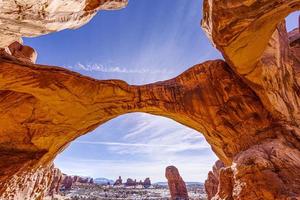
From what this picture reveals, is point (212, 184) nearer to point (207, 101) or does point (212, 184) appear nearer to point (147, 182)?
point (207, 101)

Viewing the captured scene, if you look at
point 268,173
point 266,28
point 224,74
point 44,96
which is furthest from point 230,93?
point 44,96

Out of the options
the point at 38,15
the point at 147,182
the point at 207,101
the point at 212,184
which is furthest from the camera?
the point at 147,182

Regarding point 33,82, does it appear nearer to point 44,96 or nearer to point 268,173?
point 44,96

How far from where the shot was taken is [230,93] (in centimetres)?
1027

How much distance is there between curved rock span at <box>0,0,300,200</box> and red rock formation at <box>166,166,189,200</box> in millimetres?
36372

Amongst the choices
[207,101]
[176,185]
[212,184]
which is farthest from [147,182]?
[207,101]

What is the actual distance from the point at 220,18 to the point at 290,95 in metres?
5.12

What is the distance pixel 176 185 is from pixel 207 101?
130 feet

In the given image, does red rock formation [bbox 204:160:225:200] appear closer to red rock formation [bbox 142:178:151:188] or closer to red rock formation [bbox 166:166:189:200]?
red rock formation [bbox 166:166:189:200]

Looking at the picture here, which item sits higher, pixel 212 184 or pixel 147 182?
pixel 147 182

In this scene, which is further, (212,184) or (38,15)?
(212,184)

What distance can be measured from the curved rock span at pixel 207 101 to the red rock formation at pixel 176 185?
3637cm

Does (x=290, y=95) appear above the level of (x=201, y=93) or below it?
below

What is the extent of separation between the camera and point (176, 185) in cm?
4650
